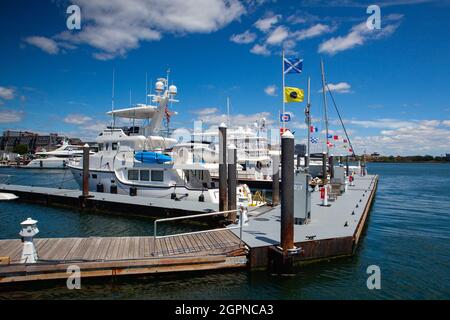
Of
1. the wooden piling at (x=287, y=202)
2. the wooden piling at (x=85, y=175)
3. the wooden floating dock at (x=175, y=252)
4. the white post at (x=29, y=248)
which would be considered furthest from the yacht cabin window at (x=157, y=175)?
the wooden piling at (x=287, y=202)

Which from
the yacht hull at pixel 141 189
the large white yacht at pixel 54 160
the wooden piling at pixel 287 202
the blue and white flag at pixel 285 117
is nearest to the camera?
the wooden piling at pixel 287 202

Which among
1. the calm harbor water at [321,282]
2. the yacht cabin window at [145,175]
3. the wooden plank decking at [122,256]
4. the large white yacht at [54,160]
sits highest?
the large white yacht at [54,160]

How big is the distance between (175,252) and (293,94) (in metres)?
10.1

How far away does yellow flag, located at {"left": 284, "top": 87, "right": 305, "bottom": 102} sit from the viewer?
1584cm

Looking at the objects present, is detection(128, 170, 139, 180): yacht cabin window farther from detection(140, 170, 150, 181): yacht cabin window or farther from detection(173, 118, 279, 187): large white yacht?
detection(173, 118, 279, 187): large white yacht

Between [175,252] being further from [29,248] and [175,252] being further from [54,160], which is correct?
[54,160]

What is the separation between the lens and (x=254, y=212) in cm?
1574

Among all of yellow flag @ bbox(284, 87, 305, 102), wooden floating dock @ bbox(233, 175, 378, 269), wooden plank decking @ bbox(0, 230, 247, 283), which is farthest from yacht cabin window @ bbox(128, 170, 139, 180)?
yellow flag @ bbox(284, 87, 305, 102)

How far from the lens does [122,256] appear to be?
9656mm

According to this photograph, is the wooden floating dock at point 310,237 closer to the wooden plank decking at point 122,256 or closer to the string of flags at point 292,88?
the wooden plank decking at point 122,256

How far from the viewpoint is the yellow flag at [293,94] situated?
52.0 ft

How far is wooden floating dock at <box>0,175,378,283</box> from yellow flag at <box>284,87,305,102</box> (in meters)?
6.56

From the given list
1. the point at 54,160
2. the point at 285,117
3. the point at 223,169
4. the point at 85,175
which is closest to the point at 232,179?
the point at 223,169
